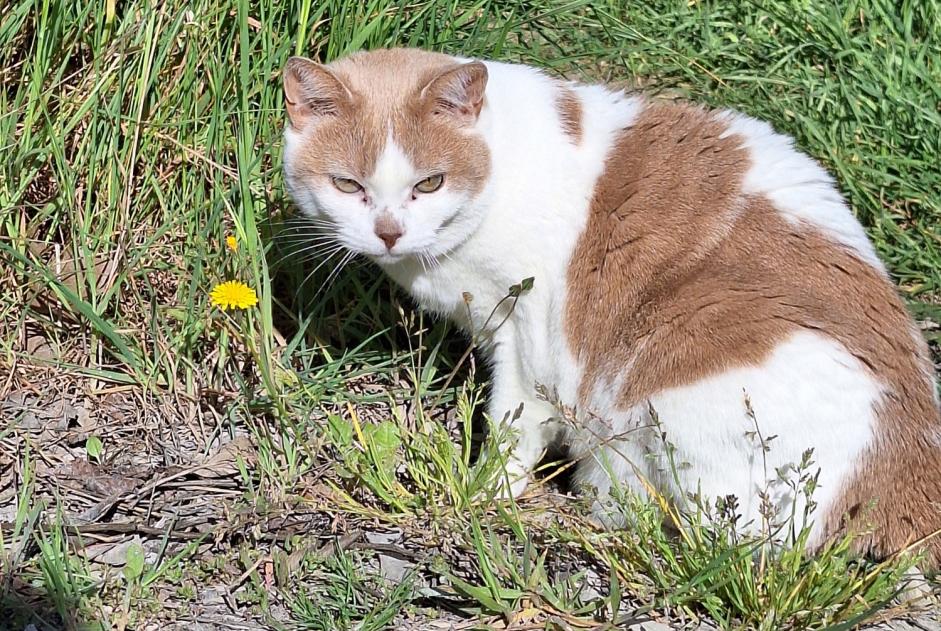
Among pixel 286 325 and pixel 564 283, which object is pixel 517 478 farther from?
pixel 286 325

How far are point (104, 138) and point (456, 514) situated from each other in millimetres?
1613

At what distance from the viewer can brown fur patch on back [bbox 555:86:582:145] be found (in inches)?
119

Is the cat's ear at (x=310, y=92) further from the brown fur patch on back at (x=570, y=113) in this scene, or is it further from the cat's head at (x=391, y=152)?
the brown fur patch on back at (x=570, y=113)

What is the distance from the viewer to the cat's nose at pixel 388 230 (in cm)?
278

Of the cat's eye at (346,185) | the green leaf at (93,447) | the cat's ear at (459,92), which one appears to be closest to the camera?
the cat's ear at (459,92)

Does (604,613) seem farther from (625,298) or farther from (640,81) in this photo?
(640,81)

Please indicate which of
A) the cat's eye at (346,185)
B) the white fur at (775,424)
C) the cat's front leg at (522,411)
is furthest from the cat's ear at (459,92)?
the white fur at (775,424)

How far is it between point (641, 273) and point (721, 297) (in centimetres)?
25

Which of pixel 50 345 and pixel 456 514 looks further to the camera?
pixel 50 345

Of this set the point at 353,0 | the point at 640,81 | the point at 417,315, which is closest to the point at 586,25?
the point at 640,81

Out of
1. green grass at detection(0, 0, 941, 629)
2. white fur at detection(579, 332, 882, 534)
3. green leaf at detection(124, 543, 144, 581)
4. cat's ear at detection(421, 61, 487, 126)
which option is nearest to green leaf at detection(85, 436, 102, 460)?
green grass at detection(0, 0, 941, 629)

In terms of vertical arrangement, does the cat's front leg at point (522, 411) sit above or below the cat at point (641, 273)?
below

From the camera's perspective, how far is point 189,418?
10.9ft

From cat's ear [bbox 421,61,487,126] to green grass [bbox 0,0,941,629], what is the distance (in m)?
0.59
